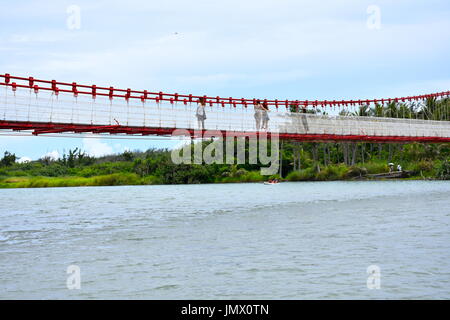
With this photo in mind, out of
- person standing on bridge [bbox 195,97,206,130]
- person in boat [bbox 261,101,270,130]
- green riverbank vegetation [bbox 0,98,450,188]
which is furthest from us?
green riverbank vegetation [bbox 0,98,450,188]

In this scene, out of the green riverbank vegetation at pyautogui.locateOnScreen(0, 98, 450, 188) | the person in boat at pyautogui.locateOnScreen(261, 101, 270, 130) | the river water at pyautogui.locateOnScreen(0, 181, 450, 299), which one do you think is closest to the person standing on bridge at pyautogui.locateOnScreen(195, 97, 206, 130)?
the person in boat at pyautogui.locateOnScreen(261, 101, 270, 130)

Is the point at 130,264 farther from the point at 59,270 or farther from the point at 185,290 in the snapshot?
the point at 185,290

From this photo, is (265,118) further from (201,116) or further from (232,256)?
(232,256)

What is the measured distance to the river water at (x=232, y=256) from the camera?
43.1 feet

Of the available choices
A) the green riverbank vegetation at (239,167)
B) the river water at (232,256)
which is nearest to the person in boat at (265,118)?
the river water at (232,256)

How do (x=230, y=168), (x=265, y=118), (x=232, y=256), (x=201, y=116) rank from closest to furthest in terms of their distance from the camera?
1. (x=232, y=256)
2. (x=201, y=116)
3. (x=265, y=118)
4. (x=230, y=168)

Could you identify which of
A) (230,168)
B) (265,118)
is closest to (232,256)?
(265,118)

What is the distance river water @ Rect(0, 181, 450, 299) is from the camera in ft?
43.1

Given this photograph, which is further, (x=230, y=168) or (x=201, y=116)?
(x=230, y=168)

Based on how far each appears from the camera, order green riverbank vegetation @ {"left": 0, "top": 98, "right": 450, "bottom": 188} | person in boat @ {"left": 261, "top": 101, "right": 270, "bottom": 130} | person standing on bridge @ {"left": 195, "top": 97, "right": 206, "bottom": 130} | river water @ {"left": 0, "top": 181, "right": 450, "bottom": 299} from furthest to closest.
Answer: green riverbank vegetation @ {"left": 0, "top": 98, "right": 450, "bottom": 188} < person in boat @ {"left": 261, "top": 101, "right": 270, "bottom": 130} < person standing on bridge @ {"left": 195, "top": 97, "right": 206, "bottom": 130} < river water @ {"left": 0, "top": 181, "right": 450, "bottom": 299}

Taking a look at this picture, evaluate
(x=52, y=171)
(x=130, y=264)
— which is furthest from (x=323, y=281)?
(x=52, y=171)

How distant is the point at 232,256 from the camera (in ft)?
55.9

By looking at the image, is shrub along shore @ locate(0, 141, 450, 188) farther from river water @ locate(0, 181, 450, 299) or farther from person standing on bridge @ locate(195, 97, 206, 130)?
river water @ locate(0, 181, 450, 299)

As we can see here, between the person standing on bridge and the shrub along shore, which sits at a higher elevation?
the person standing on bridge
